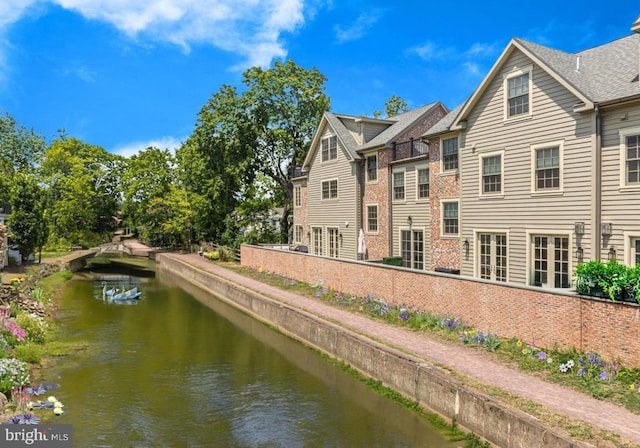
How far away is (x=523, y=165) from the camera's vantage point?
18.4m

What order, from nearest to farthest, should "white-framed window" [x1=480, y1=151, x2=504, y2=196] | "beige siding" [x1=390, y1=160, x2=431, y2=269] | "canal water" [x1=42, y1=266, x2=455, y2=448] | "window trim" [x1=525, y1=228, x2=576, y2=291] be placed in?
"canal water" [x1=42, y1=266, x2=455, y2=448] → "window trim" [x1=525, y1=228, x2=576, y2=291] → "white-framed window" [x1=480, y1=151, x2=504, y2=196] → "beige siding" [x1=390, y1=160, x2=431, y2=269]

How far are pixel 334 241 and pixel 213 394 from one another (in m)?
18.4

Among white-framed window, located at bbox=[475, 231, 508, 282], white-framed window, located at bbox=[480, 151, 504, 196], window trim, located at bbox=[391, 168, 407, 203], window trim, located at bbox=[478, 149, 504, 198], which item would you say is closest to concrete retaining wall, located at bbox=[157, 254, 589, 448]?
white-framed window, located at bbox=[475, 231, 508, 282]

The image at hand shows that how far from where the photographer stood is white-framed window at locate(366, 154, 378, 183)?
28438 mm

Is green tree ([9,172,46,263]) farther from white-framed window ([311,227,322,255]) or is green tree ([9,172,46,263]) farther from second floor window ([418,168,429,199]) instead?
second floor window ([418,168,429,199])

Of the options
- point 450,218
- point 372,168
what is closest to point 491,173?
point 450,218

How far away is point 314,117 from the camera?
A: 45.1m

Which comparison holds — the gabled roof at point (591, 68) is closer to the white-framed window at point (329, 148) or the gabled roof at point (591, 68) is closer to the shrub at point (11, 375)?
the white-framed window at point (329, 148)

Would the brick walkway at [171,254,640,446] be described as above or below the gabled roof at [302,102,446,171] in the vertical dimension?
below

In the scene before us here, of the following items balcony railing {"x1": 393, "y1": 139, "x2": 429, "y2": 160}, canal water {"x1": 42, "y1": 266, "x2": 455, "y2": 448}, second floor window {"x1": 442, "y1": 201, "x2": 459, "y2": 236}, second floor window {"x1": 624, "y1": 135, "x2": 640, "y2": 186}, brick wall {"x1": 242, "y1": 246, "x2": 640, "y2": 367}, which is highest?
balcony railing {"x1": 393, "y1": 139, "x2": 429, "y2": 160}

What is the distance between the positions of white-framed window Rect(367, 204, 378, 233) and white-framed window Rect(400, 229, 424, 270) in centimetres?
240

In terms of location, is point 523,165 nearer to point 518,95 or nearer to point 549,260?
point 518,95

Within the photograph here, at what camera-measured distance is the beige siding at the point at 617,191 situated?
14.9m

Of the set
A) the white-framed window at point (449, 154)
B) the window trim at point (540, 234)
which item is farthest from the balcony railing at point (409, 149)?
the window trim at point (540, 234)
